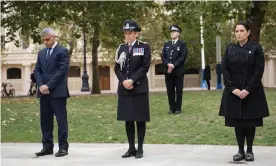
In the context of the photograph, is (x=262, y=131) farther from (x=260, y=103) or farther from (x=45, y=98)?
(x=45, y=98)

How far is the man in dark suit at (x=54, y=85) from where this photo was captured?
838 centimetres

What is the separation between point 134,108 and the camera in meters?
8.09

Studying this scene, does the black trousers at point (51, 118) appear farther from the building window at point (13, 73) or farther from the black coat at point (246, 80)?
the building window at point (13, 73)

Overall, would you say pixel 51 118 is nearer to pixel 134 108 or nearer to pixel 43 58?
pixel 43 58

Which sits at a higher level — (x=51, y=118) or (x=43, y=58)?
(x=43, y=58)

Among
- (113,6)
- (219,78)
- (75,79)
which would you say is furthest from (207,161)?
(75,79)

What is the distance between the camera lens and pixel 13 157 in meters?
8.37

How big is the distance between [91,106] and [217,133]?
7054mm

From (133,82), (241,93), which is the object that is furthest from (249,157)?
(133,82)

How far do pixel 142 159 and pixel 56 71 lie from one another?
204 centimetres

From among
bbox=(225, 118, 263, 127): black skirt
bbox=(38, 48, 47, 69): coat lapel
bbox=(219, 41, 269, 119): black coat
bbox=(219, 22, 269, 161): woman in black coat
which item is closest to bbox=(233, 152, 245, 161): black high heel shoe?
bbox=(219, 22, 269, 161): woman in black coat

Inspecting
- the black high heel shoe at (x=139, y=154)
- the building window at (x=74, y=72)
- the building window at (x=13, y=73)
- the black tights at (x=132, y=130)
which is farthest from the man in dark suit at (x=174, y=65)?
the building window at (x=13, y=73)

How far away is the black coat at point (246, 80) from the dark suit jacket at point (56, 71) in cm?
264

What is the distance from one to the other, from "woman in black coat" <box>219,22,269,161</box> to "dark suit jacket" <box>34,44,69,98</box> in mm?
2642
